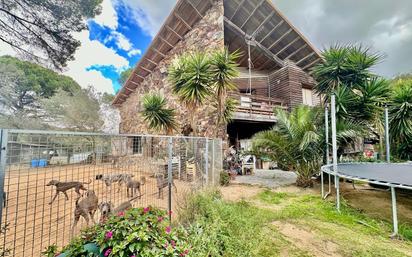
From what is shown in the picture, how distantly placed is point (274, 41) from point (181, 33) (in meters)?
5.37

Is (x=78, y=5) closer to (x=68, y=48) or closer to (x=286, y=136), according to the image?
(x=68, y=48)

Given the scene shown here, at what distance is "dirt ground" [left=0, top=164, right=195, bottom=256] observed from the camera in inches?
67.9

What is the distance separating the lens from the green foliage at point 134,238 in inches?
49.5

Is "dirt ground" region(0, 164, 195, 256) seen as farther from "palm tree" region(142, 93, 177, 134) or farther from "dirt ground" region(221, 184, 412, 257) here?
"palm tree" region(142, 93, 177, 134)

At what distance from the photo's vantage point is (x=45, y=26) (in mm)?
6117

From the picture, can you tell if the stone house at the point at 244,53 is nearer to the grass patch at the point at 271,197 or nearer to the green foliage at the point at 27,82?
the grass patch at the point at 271,197

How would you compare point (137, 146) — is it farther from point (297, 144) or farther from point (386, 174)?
point (386, 174)

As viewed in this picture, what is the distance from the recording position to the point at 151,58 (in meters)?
11.5

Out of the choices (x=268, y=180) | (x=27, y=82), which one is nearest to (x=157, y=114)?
(x=268, y=180)

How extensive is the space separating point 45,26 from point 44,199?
646cm

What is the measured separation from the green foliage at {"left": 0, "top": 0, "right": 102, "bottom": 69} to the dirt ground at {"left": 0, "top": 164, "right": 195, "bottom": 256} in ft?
18.4

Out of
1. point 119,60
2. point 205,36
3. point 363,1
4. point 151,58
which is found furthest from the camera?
point 119,60

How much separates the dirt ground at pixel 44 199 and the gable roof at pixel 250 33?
8.72m

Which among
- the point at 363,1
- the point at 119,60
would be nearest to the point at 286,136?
the point at 363,1
